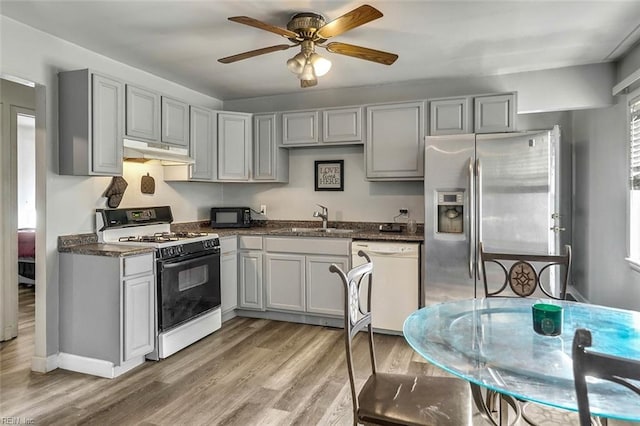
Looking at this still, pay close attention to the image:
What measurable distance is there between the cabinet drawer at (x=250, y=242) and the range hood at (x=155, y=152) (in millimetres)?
928

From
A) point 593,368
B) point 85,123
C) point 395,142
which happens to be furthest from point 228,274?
point 593,368

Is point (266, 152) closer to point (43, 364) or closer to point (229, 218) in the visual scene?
point (229, 218)

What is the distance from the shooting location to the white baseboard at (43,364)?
2883 millimetres

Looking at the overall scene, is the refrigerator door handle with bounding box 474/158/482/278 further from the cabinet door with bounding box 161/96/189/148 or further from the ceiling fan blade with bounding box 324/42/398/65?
the cabinet door with bounding box 161/96/189/148

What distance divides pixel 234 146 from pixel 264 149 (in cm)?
33

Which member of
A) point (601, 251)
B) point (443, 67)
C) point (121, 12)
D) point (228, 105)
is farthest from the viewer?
point (228, 105)

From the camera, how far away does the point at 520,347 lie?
1.38 meters

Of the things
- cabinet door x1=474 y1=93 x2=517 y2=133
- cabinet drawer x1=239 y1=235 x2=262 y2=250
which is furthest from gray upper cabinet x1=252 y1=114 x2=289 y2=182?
cabinet door x1=474 y1=93 x2=517 y2=133

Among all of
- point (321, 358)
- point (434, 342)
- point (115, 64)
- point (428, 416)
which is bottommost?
point (321, 358)

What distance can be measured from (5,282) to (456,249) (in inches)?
155

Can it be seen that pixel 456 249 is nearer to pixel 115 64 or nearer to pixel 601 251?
pixel 601 251

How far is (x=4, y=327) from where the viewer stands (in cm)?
347

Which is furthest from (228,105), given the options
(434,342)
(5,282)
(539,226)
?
(434,342)

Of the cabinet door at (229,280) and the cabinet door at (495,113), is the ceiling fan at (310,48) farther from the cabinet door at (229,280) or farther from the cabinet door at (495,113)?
the cabinet door at (229,280)
